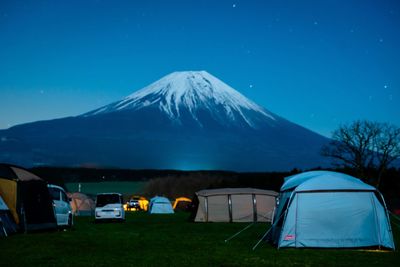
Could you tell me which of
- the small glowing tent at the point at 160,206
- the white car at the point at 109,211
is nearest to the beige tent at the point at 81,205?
the small glowing tent at the point at 160,206

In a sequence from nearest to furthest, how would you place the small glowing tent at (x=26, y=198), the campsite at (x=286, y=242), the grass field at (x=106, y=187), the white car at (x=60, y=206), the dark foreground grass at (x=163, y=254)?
the dark foreground grass at (x=163, y=254) → the campsite at (x=286, y=242) → the small glowing tent at (x=26, y=198) → the white car at (x=60, y=206) → the grass field at (x=106, y=187)

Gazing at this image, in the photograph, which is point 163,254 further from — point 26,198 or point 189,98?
point 189,98

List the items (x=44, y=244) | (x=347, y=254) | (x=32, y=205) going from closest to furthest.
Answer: (x=347, y=254), (x=44, y=244), (x=32, y=205)

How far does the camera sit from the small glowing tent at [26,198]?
725 inches

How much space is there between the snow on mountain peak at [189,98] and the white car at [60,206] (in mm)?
130916

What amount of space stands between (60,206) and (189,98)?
141 m

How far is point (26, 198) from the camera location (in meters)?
18.9

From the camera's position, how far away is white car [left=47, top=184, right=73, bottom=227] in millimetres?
20922

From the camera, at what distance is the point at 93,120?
17562cm

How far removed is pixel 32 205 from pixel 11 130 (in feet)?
592

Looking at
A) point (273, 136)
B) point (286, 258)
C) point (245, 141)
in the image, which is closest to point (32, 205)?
point (286, 258)

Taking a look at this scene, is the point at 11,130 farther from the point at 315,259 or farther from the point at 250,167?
the point at 315,259

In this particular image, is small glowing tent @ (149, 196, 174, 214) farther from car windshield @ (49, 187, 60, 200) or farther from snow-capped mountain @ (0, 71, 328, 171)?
snow-capped mountain @ (0, 71, 328, 171)

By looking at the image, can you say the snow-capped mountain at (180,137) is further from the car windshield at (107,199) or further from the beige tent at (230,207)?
the car windshield at (107,199)
